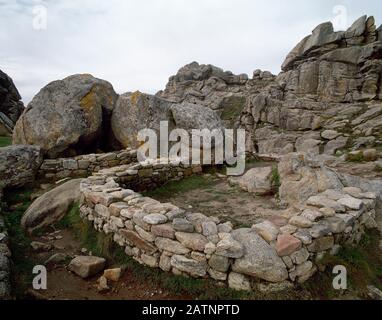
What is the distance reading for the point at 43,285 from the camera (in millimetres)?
4715

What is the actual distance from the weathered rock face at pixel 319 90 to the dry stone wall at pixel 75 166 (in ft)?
72.8

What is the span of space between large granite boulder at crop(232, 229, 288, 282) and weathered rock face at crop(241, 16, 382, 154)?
25.7 metres

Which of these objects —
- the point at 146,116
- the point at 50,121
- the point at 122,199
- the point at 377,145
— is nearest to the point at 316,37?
the point at 377,145

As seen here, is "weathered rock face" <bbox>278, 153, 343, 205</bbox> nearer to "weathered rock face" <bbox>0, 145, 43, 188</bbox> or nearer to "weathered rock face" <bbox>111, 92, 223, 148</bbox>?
"weathered rock face" <bbox>111, 92, 223, 148</bbox>

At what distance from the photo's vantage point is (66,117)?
11867 millimetres

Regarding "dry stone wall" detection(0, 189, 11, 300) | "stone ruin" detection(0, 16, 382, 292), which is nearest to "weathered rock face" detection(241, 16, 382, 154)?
"stone ruin" detection(0, 16, 382, 292)

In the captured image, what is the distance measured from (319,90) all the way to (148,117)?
105ft

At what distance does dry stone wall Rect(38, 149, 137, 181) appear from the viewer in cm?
1060

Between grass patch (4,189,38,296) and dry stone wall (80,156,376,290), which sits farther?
grass patch (4,189,38,296)

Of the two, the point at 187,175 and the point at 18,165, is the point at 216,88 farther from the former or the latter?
the point at 18,165

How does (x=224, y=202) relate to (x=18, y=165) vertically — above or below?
below

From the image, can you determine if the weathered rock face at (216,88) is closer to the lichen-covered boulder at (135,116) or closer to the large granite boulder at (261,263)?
the lichen-covered boulder at (135,116)

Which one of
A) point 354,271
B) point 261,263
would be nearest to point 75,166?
point 261,263

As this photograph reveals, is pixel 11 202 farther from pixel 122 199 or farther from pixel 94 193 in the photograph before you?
pixel 122 199
